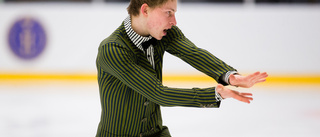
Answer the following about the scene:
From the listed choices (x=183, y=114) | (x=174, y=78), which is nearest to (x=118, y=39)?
(x=183, y=114)

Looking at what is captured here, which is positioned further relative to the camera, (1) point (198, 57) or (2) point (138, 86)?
(1) point (198, 57)

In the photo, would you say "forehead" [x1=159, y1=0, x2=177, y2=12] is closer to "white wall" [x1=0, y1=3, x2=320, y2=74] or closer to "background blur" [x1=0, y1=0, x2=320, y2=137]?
"background blur" [x1=0, y1=0, x2=320, y2=137]

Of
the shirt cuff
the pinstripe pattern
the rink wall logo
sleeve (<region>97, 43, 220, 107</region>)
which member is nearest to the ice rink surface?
the rink wall logo

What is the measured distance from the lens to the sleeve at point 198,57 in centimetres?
158

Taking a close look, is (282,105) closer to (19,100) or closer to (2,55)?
(19,100)

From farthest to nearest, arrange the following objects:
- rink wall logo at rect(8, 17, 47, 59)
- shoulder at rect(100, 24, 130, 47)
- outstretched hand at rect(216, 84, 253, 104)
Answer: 1. rink wall logo at rect(8, 17, 47, 59)
2. shoulder at rect(100, 24, 130, 47)
3. outstretched hand at rect(216, 84, 253, 104)

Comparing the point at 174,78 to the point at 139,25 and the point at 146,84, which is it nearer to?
the point at 139,25

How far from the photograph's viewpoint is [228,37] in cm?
600

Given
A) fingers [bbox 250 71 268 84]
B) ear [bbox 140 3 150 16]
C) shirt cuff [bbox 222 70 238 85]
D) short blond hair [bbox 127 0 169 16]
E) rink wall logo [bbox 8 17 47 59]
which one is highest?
rink wall logo [bbox 8 17 47 59]

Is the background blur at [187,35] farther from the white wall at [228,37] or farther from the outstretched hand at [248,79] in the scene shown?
the outstretched hand at [248,79]

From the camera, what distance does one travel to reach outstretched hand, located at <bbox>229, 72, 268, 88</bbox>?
1.34 meters

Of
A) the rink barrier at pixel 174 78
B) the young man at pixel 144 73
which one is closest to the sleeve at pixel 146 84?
the young man at pixel 144 73

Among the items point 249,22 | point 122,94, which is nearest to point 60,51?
point 249,22

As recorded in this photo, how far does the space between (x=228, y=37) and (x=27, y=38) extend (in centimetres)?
302
